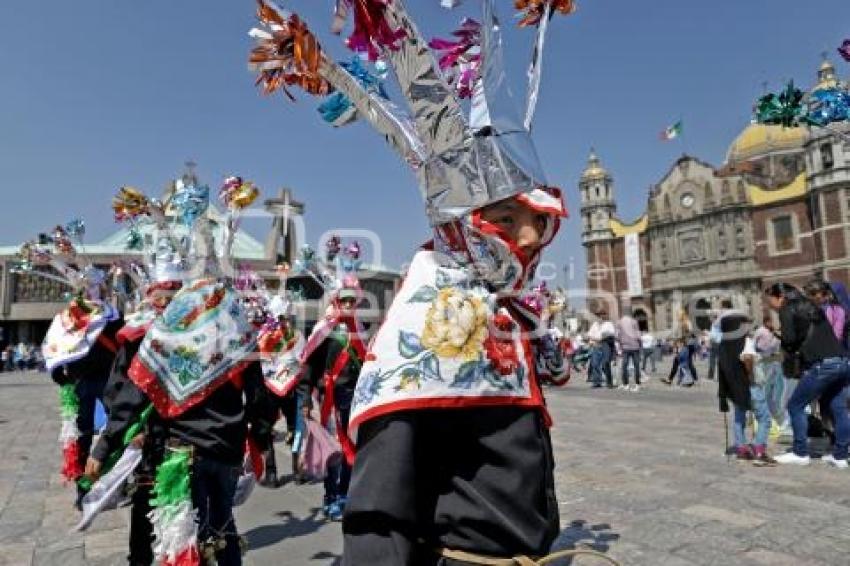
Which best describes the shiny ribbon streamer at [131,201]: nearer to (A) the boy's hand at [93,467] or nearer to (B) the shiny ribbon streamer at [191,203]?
(B) the shiny ribbon streamer at [191,203]

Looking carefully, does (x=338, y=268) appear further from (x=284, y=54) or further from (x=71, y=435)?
(x=284, y=54)

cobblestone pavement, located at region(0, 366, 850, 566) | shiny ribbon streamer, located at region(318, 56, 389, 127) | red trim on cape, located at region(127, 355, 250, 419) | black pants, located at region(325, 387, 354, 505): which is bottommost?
cobblestone pavement, located at region(0, 366, 850, 566)

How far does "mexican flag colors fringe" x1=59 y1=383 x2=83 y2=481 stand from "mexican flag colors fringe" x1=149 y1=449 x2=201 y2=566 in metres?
3.23

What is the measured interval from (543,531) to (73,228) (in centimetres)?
641

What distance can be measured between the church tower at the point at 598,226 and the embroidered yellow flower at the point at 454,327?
188ft

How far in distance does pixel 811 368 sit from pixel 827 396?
0.41 metres

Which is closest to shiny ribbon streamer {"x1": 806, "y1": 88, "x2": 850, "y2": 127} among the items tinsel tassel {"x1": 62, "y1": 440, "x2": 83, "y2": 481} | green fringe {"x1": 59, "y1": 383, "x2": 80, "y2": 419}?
green fringe {"x1": 59, "y1": 383, "x2": 80, "y2": 419}

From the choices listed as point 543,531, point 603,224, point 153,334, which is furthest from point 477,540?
point 603,224

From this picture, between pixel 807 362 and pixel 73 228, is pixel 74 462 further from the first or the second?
pixel 807 362

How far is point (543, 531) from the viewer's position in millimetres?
1459

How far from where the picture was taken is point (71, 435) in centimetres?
552

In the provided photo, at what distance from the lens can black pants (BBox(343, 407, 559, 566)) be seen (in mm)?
1327

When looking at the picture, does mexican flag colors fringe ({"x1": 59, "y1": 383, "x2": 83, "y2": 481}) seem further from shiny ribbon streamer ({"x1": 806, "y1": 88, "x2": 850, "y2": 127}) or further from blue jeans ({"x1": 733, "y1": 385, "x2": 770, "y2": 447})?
shiny ribbon streamer ({"x1": 806, "y1": 88, "x2": 850, "y2": 127})

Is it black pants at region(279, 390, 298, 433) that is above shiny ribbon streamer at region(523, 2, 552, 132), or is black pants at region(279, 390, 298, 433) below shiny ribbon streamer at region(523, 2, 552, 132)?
below
